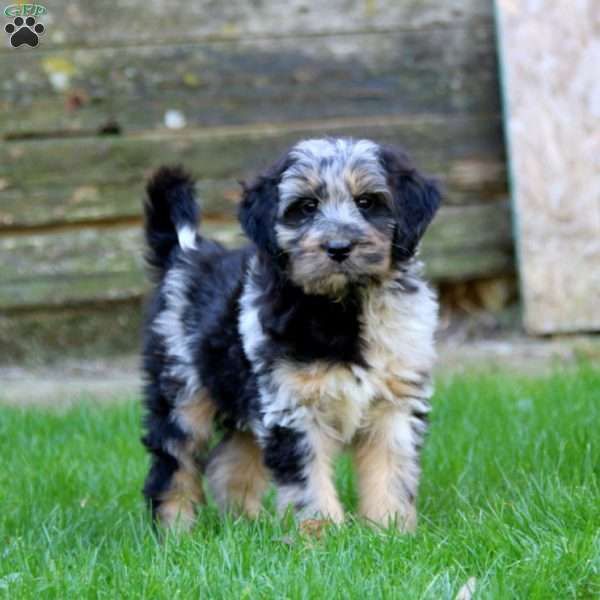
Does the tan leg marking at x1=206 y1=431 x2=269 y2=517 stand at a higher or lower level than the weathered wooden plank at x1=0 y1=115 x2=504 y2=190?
lower

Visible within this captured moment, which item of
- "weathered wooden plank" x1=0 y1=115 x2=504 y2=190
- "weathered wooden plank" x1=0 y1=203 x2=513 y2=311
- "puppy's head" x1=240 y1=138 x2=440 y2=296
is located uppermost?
"weathered wooden plank" x1=0 y1=115 x2=504 y2=190

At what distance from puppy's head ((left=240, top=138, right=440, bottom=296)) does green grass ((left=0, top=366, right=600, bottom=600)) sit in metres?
0.87

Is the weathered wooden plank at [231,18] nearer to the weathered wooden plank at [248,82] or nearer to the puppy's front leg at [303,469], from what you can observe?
the weathered wooden plank at [248,82]

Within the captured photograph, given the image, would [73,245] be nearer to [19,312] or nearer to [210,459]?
[19,312]

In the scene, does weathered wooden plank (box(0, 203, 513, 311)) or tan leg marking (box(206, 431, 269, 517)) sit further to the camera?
weathered wooden plank (box(0, 203, 513, 311))

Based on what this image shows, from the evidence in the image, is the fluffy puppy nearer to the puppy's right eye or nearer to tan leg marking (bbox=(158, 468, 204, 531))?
the puppy's right eye

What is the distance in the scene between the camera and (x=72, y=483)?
544cm

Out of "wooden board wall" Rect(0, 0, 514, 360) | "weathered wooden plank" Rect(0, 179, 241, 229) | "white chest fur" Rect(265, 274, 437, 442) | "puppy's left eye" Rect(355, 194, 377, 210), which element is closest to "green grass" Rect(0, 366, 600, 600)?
"white chest fur" Rect(265, 274, 437, 442)

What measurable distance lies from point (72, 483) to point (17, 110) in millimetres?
3337

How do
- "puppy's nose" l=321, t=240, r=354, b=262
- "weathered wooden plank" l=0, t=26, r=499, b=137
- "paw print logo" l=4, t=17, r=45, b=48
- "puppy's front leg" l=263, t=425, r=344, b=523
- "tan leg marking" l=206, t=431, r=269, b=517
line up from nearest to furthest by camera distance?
"puppy's nose" l=321, t=240, r=354, b=262 < "puppy's front leg" l=263, t=425, r=344, b=523 < "tan leg marking" l=206, t=431, r=269, b=517 < "paw print logo" l=4, t=17, r=45, b=48 < "weathered wooden plank" l=0, t=26, r=499, b=137

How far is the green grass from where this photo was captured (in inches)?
143

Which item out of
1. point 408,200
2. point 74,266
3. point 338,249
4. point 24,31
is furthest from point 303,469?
point 24,31

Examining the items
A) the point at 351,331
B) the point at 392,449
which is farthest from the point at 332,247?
the point at 392,449

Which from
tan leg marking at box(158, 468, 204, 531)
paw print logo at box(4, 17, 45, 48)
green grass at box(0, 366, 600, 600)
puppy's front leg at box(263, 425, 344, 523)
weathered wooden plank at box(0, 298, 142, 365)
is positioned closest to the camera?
green grass at box(0, 366, 600, 600)
